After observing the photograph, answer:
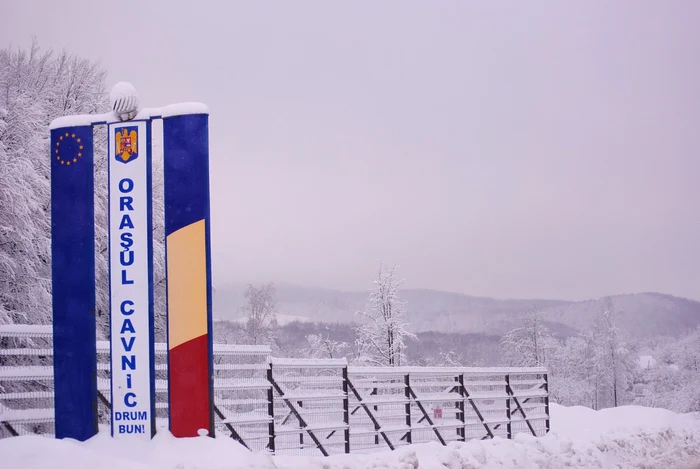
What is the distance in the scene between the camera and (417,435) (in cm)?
1378

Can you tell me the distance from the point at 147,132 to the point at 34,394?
12.3ft

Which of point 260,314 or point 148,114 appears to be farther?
point 260,314

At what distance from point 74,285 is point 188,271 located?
1.55 metres

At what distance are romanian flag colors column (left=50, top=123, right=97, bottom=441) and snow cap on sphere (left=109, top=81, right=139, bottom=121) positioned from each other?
59 cm

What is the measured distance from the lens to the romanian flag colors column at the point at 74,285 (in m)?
8.65

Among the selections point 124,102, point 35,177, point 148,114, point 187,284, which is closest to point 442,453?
point 187,284

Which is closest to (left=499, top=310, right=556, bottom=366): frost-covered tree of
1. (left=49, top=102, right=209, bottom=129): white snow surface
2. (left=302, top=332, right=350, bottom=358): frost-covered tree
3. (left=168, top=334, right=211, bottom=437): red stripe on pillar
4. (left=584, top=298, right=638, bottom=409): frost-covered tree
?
(left=584, top=298, right=638, bottom=409): frost-covered tree

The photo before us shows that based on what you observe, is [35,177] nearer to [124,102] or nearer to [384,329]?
[124,102]

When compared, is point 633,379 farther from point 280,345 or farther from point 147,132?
point 147,132

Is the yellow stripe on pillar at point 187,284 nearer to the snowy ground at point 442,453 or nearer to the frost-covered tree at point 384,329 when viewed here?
the snowy ground at point 442,453

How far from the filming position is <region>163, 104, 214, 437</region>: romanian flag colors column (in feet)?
27.5

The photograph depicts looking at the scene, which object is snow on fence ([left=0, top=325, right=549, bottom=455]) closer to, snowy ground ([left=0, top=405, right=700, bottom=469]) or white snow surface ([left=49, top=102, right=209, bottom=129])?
snowy ground ([left=0, top=405, right=700, bottom=469])

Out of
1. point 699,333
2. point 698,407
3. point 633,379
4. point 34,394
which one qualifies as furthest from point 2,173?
point 633,379

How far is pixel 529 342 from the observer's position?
49031mm
